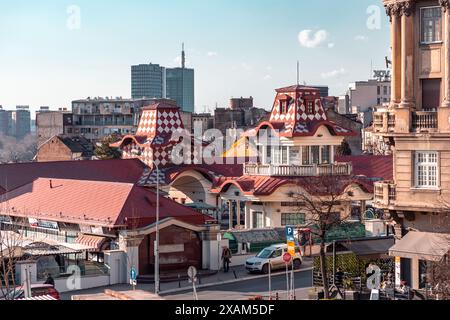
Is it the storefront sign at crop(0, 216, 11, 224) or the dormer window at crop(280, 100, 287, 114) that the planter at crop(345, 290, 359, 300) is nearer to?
the storefront sign at crop(0, 216, 11, 224)

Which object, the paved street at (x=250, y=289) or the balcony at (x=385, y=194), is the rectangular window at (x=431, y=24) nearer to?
the balcony at (x=385, y=194)

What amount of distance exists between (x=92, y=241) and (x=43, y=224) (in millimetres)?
5493

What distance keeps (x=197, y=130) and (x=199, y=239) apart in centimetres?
7434

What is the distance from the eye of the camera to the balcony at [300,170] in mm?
53500

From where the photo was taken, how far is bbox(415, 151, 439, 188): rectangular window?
1266 inches

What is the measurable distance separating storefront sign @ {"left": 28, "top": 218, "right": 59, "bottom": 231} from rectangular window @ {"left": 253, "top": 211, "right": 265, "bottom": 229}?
494 inches

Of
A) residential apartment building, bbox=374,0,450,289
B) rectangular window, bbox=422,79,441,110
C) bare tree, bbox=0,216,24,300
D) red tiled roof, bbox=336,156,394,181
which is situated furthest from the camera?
red tiled roof, bbox=336,156,394,181

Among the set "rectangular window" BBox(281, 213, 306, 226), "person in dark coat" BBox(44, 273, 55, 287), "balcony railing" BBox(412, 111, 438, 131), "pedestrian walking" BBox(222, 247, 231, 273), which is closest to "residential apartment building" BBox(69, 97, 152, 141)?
"rectangular window" BBox(281, 213, 306, 226)

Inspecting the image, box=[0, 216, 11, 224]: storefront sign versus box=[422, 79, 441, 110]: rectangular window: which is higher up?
box=[422, 79, 441, 110]: rectangular window

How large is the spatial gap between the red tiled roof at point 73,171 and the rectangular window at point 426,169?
2953 centimetres

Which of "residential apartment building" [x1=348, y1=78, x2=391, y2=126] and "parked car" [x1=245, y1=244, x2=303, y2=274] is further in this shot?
"residential apartment building" [x1=348, y1=78, x2=391, y2=126]

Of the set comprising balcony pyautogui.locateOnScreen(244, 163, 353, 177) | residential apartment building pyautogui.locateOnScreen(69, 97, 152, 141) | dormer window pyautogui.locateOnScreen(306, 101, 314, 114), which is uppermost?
residential apartment building pyautogui.locateOnScreen(69, 97, 152, 141)

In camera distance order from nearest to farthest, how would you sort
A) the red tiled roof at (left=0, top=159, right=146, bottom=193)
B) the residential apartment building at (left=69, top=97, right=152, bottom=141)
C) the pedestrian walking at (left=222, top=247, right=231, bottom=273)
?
1. the pedestrian walking at (left=222, top=247, right=231, bottom=273)
2. the red tiled roof at (left=0, top=159, right=146, bottom=193)
3. the residential apartment building at (left=69, top=97, right=152, bottom=141)

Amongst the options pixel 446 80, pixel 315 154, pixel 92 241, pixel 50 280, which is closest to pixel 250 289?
pixel 50 280
